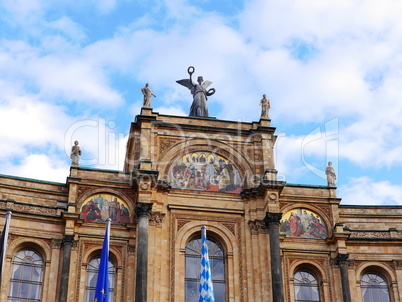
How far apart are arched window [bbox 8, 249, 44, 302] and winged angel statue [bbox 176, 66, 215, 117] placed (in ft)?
38.4

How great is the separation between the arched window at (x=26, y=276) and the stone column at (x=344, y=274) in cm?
1388

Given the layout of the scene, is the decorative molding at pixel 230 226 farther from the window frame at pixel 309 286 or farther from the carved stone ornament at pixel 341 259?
the carved stone ornament at pixel 341 259

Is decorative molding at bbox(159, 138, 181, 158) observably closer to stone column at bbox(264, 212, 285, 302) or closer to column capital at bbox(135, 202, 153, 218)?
column capital at bbox(135, 202, 153, 218)

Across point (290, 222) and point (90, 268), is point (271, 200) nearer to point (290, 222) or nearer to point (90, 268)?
point (290, 222)

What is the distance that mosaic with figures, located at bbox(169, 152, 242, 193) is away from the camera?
34531 millimetres

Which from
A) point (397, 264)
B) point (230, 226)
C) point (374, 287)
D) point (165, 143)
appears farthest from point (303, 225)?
point (165, 143)

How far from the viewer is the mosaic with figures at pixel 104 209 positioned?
32906 millimetres

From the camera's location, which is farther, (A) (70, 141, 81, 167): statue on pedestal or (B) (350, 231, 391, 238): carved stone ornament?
(B) (350, 231, 391, 238): carved stone ornament

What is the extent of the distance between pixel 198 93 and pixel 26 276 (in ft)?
45.4

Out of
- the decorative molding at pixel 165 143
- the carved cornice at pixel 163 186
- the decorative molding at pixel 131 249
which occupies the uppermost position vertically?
the decorative molding at pixel 165 143

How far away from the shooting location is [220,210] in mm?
33688

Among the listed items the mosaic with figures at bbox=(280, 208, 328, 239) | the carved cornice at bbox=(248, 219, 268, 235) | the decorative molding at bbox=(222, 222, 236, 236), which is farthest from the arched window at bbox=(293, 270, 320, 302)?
the decorative molding at bbox=(222, 222, 236, 236)

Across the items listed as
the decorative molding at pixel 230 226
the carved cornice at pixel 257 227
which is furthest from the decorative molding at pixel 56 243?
the carved cornice at pixel 257 227

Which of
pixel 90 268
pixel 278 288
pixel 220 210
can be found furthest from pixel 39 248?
pixel 278 288
